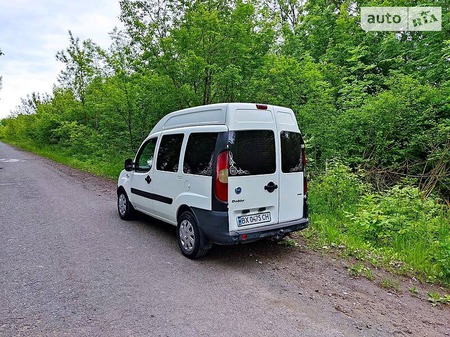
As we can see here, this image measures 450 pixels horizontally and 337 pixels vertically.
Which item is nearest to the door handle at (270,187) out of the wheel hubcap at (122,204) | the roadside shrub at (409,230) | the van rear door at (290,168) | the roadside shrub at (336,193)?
the van rear door at (290,168)

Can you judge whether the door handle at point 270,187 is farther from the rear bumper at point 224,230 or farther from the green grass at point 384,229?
the green grass at point 384,229

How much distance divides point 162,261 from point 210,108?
2.36m

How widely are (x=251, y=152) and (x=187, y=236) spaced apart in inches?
62.9

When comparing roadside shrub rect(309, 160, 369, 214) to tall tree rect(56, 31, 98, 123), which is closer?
roadside shrub rect(309, 160, 369, 214)

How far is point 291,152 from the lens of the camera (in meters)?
4.69

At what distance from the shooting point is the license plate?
414 cm

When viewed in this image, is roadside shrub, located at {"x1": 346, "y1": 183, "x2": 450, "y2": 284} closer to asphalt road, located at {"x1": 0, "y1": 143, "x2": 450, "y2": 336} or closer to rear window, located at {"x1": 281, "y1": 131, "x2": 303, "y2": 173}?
asphalt road, located at {"x1": 0, "y1": 143, "x2": 450, "y2": 336}

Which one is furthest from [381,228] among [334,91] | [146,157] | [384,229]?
[334,91]

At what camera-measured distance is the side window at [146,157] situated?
5.64 meters

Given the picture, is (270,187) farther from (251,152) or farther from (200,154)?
(200,154)

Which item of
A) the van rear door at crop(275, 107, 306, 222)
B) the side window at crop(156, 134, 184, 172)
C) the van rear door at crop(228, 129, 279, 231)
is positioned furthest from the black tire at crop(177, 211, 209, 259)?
the van rear door at crop(275, 107, 306, 222)

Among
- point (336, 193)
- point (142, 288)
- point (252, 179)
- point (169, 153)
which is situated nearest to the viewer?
point (142, 288)
